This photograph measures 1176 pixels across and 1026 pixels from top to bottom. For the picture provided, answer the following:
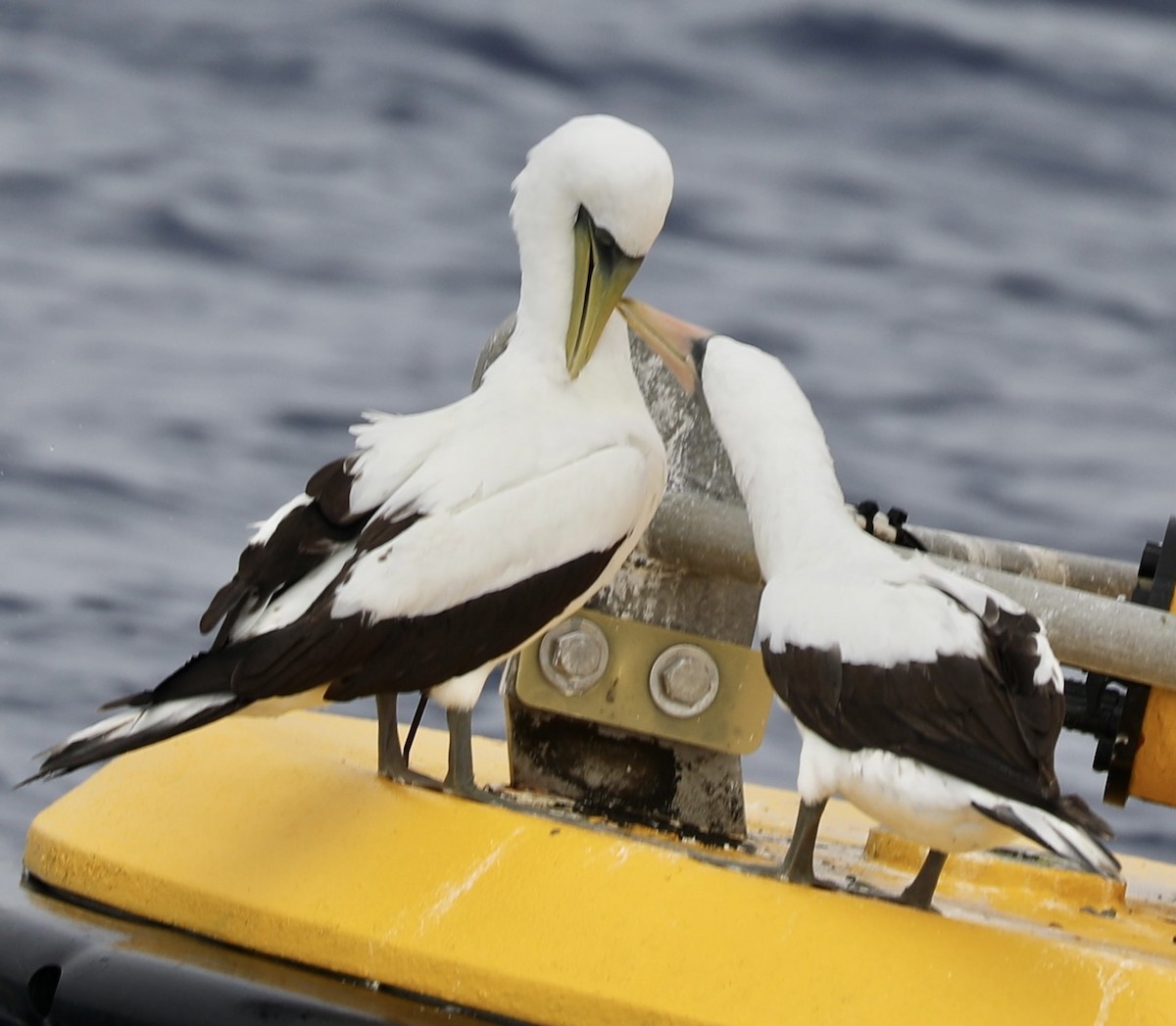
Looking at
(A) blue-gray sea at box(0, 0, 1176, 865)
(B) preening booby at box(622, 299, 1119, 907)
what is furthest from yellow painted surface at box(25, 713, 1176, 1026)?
(A) blue-gray sea at box(0, 0, 1176, 865)

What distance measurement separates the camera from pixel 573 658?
452cm

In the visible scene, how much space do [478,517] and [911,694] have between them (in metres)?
0.85

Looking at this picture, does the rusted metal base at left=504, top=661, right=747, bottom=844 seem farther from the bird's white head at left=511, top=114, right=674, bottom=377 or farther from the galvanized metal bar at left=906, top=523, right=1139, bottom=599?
the bird's white head at left=511, top=114, right=674, bottom=377

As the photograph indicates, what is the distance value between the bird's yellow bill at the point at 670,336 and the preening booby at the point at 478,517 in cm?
8

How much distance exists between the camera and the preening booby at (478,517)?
12.5 feet

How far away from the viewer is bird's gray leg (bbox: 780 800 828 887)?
383cm

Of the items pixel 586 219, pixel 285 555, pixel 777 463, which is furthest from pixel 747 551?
pixel 285 555

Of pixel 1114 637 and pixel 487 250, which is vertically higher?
pixel 487 250

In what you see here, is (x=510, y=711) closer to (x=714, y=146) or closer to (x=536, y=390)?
(x=536, y=390)

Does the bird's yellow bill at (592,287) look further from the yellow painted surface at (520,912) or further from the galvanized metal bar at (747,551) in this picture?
the yellow painted surface at (520,912)

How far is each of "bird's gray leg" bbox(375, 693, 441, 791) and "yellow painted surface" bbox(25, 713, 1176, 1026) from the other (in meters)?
0.06

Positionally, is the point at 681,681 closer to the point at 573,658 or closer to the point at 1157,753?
the point at 573,658

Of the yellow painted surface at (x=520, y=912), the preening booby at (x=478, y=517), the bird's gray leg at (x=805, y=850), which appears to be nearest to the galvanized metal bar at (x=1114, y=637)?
the yellow painted surface at (x=520, y=912)

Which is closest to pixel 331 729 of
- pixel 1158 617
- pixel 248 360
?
pixel 1158 617
